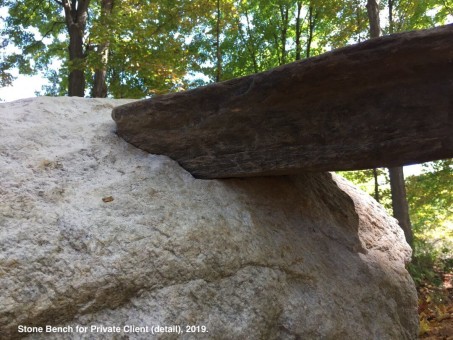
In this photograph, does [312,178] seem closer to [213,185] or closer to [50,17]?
[213,185]

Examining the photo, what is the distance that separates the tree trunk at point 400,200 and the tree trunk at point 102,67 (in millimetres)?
6603

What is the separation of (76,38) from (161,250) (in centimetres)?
987

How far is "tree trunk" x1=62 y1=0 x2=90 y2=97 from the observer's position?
32.3 ft

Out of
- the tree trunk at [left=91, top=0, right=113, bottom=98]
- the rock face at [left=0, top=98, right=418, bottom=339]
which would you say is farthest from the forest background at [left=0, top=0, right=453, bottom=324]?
the rock face at [left=0, top=98, right=418, bottom=339]

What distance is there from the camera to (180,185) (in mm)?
2863

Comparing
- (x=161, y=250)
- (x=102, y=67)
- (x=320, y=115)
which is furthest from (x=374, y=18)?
(x=161, y=250)

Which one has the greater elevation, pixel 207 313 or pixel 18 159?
pixel 18 159

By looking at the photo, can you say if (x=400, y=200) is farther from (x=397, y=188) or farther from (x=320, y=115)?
(x=320, y=115)

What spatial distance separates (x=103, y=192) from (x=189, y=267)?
0.79 metres

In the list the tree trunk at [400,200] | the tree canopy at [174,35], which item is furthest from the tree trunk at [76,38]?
the tree trunk at [400,200]

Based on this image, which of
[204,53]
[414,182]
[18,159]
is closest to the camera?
[18,159]

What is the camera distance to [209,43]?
12844mm

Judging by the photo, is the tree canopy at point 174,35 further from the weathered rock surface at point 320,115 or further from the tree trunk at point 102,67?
the weathered rock surface at point 320,115

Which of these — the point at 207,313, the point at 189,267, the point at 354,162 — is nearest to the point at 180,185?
the point at 189,267
